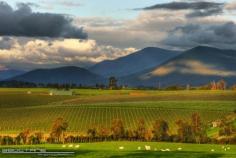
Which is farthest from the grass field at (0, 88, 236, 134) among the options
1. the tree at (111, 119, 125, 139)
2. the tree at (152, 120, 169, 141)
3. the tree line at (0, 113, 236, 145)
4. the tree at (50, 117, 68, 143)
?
the tree at (111, 119, 125, 139)

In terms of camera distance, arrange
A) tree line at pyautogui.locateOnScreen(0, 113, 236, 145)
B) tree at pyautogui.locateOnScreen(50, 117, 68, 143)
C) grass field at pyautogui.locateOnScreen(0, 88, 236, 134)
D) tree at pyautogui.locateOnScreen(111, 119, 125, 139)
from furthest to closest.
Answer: grass field at pyautogui.locateOnScreen(0, 88, 236, 134) < tree at pyautogui.locateOnScreen(111, 119, 125, 139) < tree at pyautogui.locateOnScreen(50, 117, 68, 143) < tree line at pyautogui.locateOnScreen(0, 113, 236, 145)

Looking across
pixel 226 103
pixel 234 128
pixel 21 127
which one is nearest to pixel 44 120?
pixel 21 127

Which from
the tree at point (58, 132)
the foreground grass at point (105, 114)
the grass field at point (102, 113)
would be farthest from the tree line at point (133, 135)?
the grass field at point (102, 113)

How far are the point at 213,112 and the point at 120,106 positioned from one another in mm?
34732

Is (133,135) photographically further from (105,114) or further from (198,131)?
(105,114)

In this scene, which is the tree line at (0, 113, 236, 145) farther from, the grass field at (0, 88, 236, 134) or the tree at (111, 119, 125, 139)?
the grass field at (0, 88, 236, 134)

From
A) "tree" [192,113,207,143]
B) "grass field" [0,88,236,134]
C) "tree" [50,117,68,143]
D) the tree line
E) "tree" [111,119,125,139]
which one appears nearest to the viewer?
"tree" [192,113,207,143]

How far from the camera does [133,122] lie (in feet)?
482

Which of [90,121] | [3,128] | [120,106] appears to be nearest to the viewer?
[3,128]

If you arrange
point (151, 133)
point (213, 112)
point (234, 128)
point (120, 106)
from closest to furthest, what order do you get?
point (151, 133), point (234, 128), point (213, 112), point (120, 106)

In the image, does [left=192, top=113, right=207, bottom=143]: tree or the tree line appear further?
the tree line

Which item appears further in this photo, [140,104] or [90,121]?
[140,104]

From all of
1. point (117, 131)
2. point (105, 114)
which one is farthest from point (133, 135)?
point (105, 114)

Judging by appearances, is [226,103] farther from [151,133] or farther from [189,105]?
[151,133]
